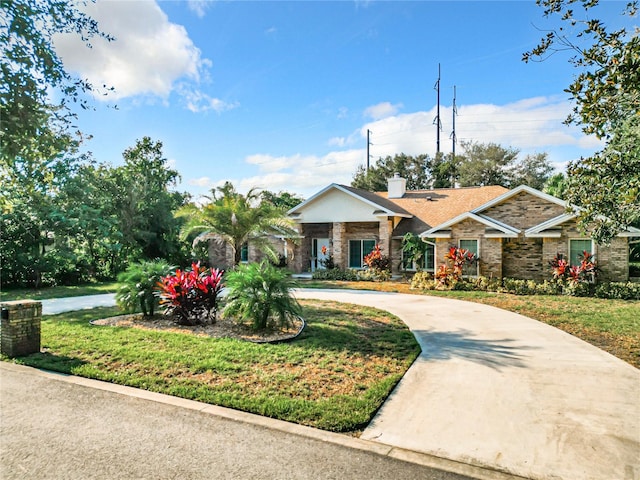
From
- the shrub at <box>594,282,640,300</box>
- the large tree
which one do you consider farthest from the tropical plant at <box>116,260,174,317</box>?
the shrub at <box>594,282,640,300</box>

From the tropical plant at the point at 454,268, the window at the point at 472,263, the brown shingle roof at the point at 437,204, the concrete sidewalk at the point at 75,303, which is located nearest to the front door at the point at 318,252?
the brown shingle roof at the point at 437,204

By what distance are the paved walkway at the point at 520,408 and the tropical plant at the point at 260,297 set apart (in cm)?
320

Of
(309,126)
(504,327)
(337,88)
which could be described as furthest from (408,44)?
(504,327)

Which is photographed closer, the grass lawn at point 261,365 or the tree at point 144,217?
the grass lawn at point 261,365

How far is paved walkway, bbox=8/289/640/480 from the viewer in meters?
4.00

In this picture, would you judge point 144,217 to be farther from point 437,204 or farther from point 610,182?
point 610,182

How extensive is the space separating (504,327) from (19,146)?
48.8ft

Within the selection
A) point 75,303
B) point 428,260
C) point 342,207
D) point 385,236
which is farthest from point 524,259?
point 75,303

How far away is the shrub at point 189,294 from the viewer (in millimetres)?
9570

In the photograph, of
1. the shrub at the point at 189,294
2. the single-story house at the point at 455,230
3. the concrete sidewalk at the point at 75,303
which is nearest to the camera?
the shrub at the point at 189,294

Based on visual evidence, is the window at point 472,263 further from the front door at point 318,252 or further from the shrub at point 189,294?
the shrub at point 189,294

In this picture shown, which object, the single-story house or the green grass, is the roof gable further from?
the green grass

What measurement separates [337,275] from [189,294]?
12.7 metres

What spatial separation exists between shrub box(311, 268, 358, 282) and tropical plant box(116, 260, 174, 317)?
472 inches
